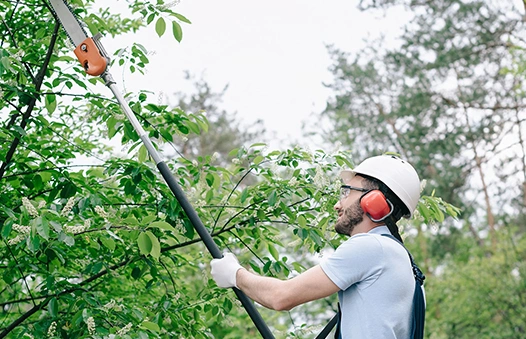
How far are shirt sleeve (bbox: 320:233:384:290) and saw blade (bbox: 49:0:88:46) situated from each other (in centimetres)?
170

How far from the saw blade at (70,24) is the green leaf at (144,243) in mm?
1055

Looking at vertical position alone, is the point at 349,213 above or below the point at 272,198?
below

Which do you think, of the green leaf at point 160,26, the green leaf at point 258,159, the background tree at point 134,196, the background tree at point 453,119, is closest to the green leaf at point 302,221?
the background tree at point 134,196

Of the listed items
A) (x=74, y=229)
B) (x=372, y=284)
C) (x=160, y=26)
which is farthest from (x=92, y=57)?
(x=372, y=284)

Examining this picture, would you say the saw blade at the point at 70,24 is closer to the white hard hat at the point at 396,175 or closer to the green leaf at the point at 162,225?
the green leaf at the point at 162,225

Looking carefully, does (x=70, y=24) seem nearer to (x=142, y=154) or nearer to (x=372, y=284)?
(x=142, y=154)

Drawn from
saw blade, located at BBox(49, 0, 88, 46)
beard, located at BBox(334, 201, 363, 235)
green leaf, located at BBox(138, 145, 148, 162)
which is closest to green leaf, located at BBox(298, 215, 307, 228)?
green leaf, located at BBox(138, 145, 148, 162)

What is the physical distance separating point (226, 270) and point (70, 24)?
4.84ft

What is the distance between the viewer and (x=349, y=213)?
279cm

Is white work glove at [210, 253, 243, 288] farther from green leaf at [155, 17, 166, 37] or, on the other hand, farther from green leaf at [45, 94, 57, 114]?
green leaf at [45, 94, 57, 114]

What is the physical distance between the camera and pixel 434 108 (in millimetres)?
19469

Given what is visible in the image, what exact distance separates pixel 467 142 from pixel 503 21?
3.38 meters

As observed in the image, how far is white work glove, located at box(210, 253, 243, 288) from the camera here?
2.76 metres

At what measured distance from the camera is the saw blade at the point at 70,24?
3354 mm
